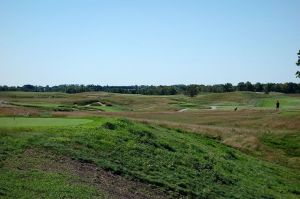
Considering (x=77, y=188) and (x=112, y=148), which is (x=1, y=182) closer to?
(x=77, y=188)

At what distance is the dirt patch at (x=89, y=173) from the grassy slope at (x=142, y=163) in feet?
1.64

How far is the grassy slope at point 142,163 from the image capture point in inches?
656

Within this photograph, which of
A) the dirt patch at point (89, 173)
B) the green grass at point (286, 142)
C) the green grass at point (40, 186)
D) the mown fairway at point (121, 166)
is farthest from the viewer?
the green grass at point (286, 142)

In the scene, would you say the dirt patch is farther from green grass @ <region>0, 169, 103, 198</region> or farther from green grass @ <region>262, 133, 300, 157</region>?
green grass @ <region>262, 133, 300, 157</region>

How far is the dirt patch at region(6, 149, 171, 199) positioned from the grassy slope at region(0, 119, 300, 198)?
0.50 meters

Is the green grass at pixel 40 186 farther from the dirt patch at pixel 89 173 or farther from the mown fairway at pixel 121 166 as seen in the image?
the dirt patch at pixel 89 173

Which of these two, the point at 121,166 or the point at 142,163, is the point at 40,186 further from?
the point at 142,163

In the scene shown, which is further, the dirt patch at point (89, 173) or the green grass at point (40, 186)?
the dirt patch at point (89, 173)

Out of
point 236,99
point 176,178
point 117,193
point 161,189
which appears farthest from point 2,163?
point 236,99

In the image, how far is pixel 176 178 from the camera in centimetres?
2134

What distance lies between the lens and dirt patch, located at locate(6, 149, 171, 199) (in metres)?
17.5

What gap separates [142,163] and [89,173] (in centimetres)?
413

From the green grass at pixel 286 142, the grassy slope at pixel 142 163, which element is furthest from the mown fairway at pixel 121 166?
the green grass at pixel 286 142

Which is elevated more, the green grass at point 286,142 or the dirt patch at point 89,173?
the dirt patch at point 89,173
